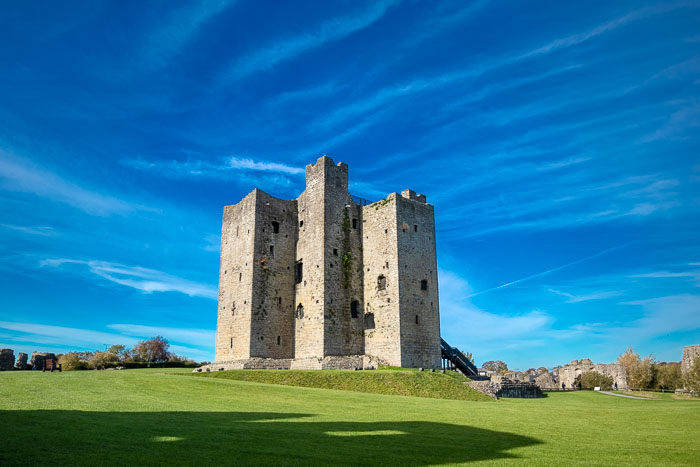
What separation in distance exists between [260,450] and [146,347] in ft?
132

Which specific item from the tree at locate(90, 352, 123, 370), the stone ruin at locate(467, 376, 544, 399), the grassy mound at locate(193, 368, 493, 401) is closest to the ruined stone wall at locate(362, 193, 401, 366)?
the grassy mound at locate(193, 368, 493, 401)

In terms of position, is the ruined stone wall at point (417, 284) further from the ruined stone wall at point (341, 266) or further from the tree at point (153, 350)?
the tree at point (153, 350)

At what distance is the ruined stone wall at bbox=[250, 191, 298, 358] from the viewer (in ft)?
110

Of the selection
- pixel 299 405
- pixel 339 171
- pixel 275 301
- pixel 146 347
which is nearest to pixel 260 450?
pixel 299 405

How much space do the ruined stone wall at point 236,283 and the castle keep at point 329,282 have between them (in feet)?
0.24

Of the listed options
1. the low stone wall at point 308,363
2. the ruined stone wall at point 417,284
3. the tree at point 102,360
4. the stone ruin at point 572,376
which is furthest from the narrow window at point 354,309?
the tree at point 102,360

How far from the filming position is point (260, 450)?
24.8ft

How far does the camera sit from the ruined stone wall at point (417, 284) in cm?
3195

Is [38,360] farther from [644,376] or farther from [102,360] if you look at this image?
[644,376]

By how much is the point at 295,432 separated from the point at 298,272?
26.8 metres

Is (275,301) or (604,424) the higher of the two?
(275,301)

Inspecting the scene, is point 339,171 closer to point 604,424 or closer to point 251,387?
point 251,387

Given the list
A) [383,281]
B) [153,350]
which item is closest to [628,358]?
[383,281]

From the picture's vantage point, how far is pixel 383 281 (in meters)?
33.5
